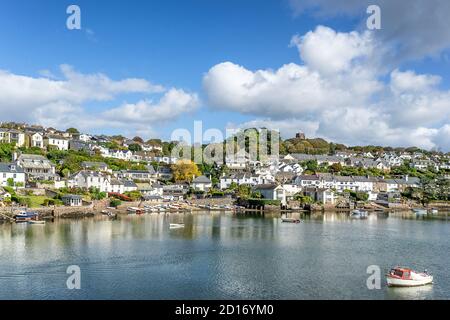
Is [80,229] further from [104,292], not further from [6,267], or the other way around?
[104,292]

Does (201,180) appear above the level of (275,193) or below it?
above

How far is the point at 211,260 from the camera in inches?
824

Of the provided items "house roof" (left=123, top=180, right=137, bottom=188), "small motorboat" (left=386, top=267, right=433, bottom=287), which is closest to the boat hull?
"small motorboat" (left=386, top=267, right=433, bottom=287)

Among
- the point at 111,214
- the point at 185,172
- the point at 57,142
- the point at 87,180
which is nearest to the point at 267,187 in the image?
the point at 185,172

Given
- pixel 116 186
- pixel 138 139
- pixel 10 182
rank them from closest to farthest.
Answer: pixel 10 182 < pixel 116 186 < pixel 138 139

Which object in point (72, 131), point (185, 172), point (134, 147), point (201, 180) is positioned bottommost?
point (201, 180)

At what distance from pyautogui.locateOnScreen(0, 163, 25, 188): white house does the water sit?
432 inches

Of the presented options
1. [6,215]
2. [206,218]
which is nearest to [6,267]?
[6,215]

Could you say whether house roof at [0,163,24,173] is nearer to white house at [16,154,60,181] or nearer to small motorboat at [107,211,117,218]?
white house at [16,154,60,181]

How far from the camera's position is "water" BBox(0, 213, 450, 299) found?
625 inches

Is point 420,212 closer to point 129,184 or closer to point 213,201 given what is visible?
point 213,201

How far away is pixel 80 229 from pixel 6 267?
1209 centimetres

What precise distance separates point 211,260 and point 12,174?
95.9ft
